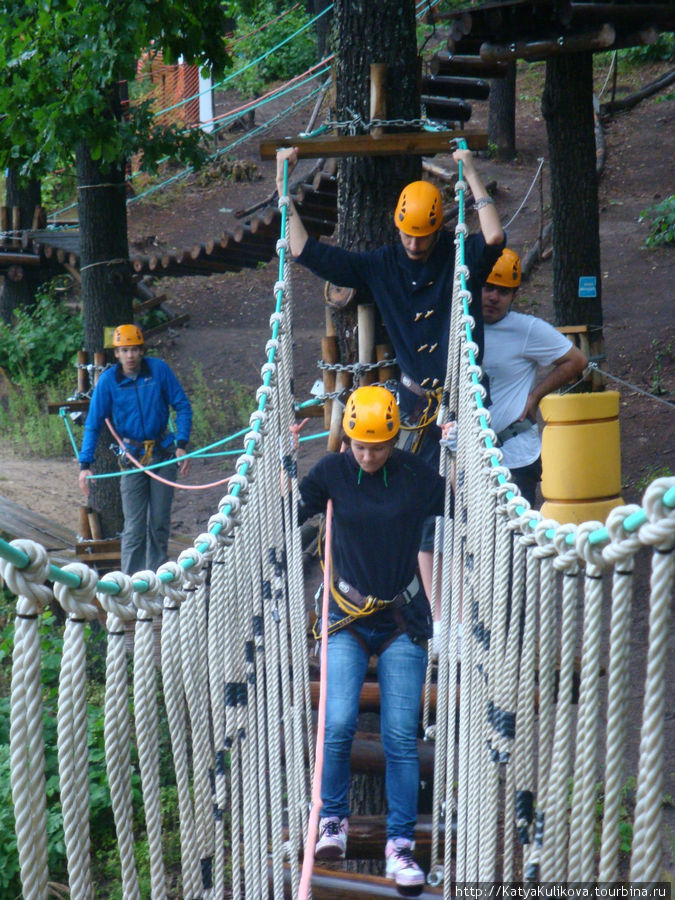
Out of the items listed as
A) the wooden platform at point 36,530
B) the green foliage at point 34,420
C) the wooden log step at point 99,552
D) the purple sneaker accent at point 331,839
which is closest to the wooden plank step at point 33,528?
the wooden platform at point 36,530

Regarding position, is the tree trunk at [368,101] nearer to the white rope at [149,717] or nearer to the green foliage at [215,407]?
the white rope at [149,717]

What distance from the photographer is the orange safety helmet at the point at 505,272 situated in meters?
3.23

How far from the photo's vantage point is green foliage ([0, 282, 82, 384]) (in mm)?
9141

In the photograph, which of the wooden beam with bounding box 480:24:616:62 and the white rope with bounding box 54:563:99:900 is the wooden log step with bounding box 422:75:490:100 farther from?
the white rope with bounding box 54:563:99:900

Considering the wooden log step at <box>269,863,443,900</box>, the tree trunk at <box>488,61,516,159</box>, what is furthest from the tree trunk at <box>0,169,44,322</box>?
the wooden log step at <box>269,863,443,900</box>

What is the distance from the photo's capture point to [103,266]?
5570 mm

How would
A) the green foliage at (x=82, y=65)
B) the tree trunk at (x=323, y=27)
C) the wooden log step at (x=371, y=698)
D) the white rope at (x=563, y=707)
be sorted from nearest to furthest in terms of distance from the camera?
the white rope at (x=563, y=707)
the wooden log step at (x=371, y=698)
the green foliage at (x=82, y=65)
the tree trunk at (x=323, y=27)

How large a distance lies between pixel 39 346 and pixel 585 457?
19.3 ft

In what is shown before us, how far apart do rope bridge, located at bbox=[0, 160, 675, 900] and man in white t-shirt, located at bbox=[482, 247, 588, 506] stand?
0.90 feet

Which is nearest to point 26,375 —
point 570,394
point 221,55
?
point 221,55

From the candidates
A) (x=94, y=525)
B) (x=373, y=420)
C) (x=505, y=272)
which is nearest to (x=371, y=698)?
(x=373, y=420)

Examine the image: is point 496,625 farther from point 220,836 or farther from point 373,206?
point 373,206

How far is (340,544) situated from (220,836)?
3.00 ft

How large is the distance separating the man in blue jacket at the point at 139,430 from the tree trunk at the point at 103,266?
55cm
